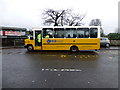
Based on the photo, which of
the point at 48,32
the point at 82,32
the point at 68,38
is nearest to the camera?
the point at 82,32

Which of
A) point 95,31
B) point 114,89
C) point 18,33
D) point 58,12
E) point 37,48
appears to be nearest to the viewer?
point 114,89

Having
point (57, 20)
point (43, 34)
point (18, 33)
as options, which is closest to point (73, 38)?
point (43, 34)

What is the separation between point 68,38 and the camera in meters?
15.3

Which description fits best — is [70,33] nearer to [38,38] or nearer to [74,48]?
[74,48]

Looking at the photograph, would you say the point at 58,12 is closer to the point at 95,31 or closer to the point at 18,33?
the point at 18,33

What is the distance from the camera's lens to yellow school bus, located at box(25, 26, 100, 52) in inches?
588

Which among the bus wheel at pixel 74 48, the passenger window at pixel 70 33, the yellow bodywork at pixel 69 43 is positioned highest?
the passenger window at pixel 70 33

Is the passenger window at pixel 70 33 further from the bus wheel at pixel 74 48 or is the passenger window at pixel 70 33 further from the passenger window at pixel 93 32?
the passenger window at pixel 93 32

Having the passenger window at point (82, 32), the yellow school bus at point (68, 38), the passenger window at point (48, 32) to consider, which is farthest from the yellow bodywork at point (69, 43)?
the passenger window at point (48, 32)

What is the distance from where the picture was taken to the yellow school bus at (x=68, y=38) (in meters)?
14.9

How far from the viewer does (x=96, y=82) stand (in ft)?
18.6

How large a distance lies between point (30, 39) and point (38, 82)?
10937 mm

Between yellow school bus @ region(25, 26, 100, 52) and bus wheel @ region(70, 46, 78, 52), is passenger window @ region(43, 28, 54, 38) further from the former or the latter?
bus wheel @ region(70, 46, 78, 52)

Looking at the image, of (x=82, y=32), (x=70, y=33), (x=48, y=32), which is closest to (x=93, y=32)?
(x=82, y=32)
